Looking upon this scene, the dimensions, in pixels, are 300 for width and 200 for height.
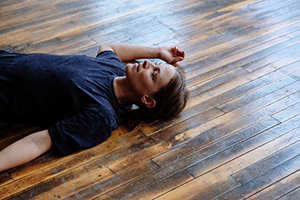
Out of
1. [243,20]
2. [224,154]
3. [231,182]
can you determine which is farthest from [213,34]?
[231,182]

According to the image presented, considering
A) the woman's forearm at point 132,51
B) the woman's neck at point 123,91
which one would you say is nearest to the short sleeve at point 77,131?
the woman's neck at point 123,91

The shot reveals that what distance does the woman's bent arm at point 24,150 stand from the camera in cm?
159

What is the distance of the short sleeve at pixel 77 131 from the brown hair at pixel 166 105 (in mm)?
225

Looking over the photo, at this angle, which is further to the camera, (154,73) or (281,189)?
(154,73)

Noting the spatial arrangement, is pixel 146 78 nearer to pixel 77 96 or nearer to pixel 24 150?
pixel 77 96

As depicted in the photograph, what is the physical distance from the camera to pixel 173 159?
1.70m

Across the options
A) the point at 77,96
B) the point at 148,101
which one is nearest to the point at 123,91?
the point at 148,101

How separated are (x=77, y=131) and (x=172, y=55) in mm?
935

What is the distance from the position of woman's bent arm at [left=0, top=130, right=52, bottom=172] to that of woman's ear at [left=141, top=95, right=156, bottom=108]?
49cm

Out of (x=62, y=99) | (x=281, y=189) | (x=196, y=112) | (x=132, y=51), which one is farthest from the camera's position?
(x=132, y=51)

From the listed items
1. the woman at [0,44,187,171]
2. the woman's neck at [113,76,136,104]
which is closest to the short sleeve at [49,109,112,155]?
the woman at [0,44,187,171]

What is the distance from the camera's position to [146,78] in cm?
182

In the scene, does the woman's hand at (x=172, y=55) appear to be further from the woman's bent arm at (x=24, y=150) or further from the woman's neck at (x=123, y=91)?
the woman's bent arm at (x=24, y=150)

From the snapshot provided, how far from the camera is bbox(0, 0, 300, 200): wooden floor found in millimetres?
1569
